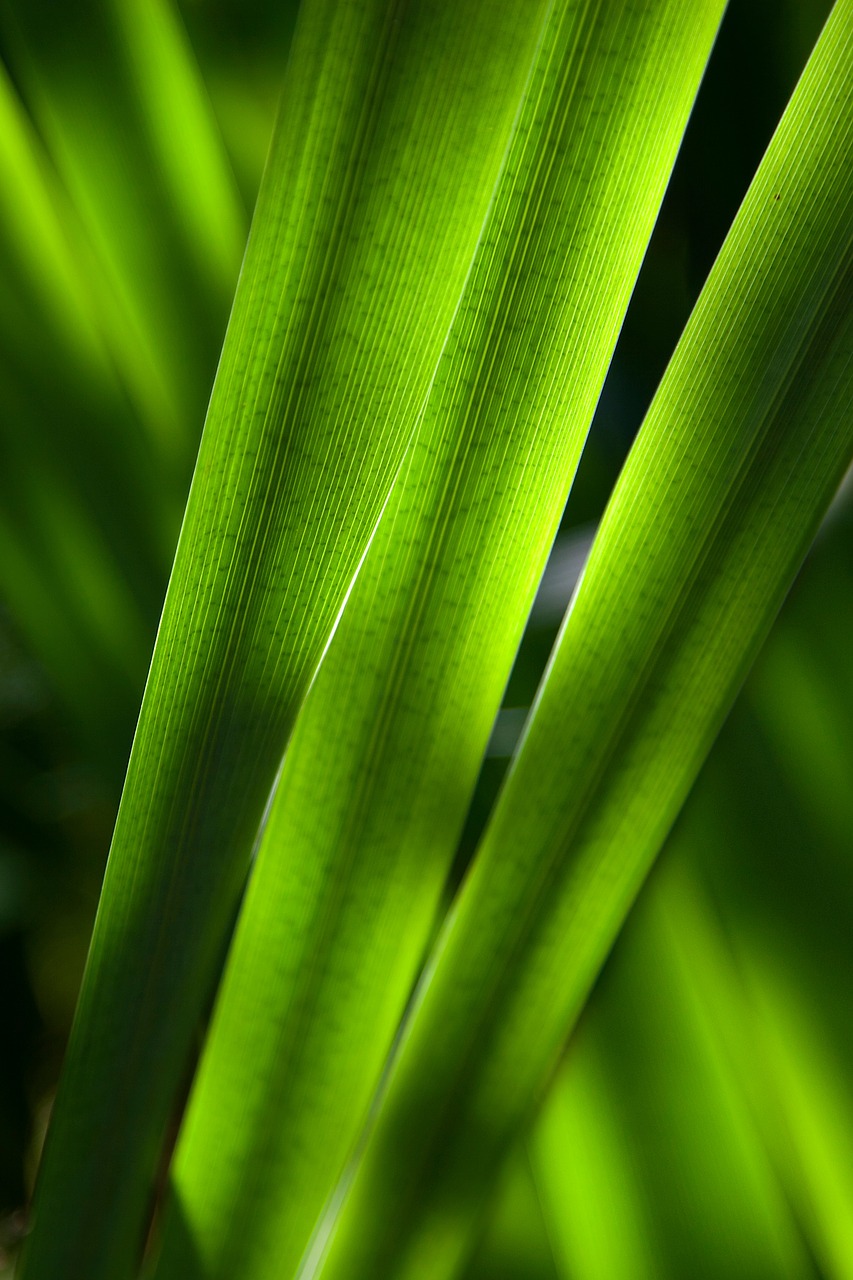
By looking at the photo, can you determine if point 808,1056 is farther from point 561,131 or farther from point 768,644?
point 561,131

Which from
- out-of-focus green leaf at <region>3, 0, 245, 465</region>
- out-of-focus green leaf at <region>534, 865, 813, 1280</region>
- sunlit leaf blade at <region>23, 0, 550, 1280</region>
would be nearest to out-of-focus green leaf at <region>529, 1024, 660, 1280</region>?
out-of-focus green leaf at <region>534, 865, 813, 1280</region>

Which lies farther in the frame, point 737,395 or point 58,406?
point 58,406

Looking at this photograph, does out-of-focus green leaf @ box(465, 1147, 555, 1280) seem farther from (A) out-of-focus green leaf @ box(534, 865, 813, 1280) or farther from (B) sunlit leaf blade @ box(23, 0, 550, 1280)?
(B) sunlit leaf blade @ box(23, 0, 550, 1280)

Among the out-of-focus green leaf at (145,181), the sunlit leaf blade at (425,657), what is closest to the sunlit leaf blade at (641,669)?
the sunlit leaf blade at (425,657)

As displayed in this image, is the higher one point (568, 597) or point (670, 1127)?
point (568, 597)

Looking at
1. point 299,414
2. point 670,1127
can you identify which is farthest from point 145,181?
point 670,1127

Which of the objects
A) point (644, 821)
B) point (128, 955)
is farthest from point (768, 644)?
point (128, 955)

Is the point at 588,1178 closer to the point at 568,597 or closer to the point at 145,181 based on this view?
the point at 568,597
